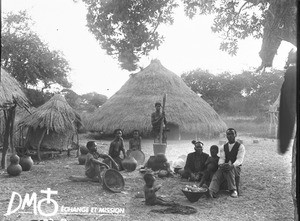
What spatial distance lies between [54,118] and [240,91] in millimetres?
20364

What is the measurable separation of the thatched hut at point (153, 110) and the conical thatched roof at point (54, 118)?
4.99 meters

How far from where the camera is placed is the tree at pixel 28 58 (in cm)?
2031

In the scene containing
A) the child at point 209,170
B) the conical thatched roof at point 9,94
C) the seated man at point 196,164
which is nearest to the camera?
the child at point 209,170

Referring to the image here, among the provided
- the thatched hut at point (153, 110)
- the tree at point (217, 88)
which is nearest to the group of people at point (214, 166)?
the thatched hut at point (153, 110)

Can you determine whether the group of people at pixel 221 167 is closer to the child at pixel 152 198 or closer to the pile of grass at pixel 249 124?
the child at pixel 152 198

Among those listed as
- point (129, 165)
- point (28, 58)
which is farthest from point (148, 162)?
point (28, 58)

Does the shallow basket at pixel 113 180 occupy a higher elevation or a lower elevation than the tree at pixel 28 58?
lower

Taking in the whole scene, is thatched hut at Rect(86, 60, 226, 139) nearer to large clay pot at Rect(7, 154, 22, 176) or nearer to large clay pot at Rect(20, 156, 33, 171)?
large clay pot at Rect(20, 156, 33, 171)

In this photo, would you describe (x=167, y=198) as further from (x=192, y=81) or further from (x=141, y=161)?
(x=192, y=81)

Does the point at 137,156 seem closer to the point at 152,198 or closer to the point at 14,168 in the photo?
the point at 14,168

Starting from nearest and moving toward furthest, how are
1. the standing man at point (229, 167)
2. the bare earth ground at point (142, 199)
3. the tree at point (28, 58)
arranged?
the bare earth ground at point (142, 199) < the standing man at point (229, 167) < the tree at point (28, 58)

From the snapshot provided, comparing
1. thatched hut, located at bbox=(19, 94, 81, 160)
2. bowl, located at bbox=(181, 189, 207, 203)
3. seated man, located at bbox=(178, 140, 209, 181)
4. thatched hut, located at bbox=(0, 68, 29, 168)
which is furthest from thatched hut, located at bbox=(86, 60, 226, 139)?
bowl, located at bbox=(181, 189, 207, 203)

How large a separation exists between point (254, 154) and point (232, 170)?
559 cm

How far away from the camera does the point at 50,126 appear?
957 cm
